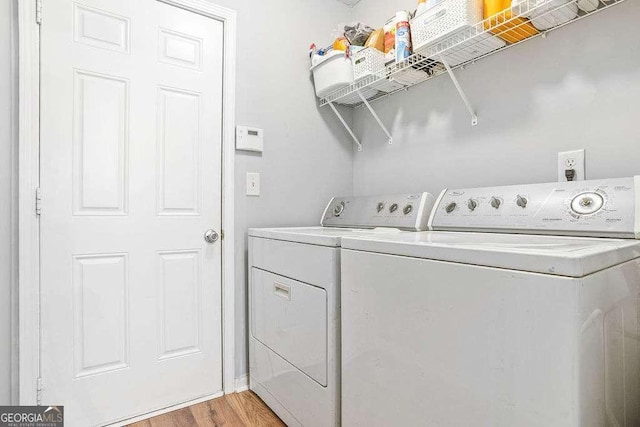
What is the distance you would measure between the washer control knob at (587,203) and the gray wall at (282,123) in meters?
1.34

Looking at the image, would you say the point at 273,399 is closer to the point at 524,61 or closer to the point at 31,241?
the point at 31,241

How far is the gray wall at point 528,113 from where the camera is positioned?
1.21m

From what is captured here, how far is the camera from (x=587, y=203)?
3.57ft

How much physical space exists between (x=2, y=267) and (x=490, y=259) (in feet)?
5.60

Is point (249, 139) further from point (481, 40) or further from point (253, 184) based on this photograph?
point (481, 40)

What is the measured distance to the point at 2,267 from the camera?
1.33 metres

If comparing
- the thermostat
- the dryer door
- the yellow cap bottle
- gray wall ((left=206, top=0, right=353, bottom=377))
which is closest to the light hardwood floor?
gray wall ((left=206, top=0, right=353, bottom=377))

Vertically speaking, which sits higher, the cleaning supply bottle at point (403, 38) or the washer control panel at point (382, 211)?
the cleaning supply bottle at point (403, 38)

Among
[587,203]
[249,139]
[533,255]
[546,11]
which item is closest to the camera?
[533,255]

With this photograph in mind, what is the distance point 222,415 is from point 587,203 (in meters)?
1.71

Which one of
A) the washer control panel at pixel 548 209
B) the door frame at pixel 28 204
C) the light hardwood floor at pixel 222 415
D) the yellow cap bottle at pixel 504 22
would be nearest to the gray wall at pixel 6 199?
the door frame at pixel 28 204

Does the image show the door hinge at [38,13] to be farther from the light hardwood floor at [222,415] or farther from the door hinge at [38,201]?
the light hardwood floor at [222,415]

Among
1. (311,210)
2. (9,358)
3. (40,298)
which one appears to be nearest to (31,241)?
(40,298)

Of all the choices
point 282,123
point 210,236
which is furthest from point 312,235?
point 282,123
